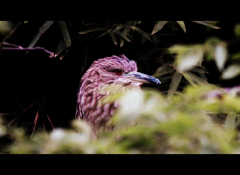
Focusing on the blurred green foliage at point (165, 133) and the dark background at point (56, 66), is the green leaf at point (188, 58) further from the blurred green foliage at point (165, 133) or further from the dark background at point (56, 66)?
the dark background at point (56, 66)

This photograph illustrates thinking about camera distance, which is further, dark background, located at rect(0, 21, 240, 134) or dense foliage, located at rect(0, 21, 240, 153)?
dark background, located at rect(0, 21, 240, 134)

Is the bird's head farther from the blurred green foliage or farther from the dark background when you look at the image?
the blurred green foliage

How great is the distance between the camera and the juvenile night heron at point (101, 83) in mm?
1561

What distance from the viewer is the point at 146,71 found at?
2170 mm

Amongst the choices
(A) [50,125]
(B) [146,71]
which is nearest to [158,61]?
(B) [146,71]

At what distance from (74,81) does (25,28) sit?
0.59m

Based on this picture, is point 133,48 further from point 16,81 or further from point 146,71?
point 16,81

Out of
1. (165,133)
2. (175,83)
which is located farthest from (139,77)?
(165,133)

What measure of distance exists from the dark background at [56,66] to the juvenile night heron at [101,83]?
0.40m

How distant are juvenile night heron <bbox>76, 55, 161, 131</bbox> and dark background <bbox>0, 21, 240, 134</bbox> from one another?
1.30 ft

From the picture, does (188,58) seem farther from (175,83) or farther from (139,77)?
(175,83)

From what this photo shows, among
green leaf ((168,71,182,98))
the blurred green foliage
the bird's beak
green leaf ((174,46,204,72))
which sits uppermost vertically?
green leaf ((174,46,204,72))

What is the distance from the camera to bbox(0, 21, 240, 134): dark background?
6.71 feet

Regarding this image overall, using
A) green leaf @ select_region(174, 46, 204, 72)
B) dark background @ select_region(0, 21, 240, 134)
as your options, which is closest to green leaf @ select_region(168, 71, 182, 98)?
dark background @ select_region(0, 21, 240, 134)
